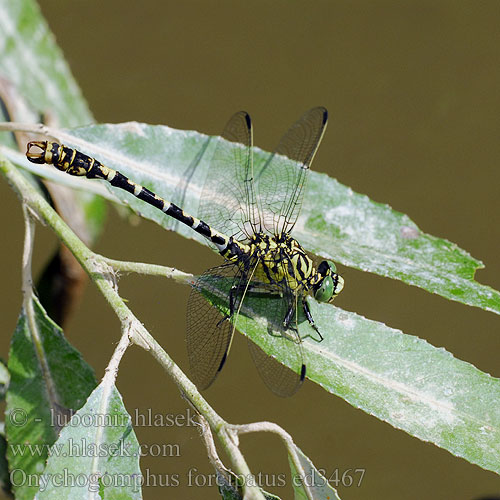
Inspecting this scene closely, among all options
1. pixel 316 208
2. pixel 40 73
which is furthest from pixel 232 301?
pixel 40 73

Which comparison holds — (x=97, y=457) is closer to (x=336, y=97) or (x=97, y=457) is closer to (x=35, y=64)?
(x=35, y=64)

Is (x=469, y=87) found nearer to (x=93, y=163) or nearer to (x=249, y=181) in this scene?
(x=249, y=181)

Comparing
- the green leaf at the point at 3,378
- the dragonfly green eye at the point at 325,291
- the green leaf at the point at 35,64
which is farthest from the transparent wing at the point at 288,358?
the green leaf at the point at 35,64

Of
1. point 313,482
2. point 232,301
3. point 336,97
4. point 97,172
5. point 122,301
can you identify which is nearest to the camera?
point 313,482

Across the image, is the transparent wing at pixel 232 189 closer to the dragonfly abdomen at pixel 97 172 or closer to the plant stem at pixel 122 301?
the dragonfly abdomen at pixel 97 172

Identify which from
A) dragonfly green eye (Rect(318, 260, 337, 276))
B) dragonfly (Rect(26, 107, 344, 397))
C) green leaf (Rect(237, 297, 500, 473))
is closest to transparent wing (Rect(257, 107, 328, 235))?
dragonfly (Rect(26, 107, 344, 397))

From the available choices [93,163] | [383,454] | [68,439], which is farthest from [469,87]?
[68,439]
